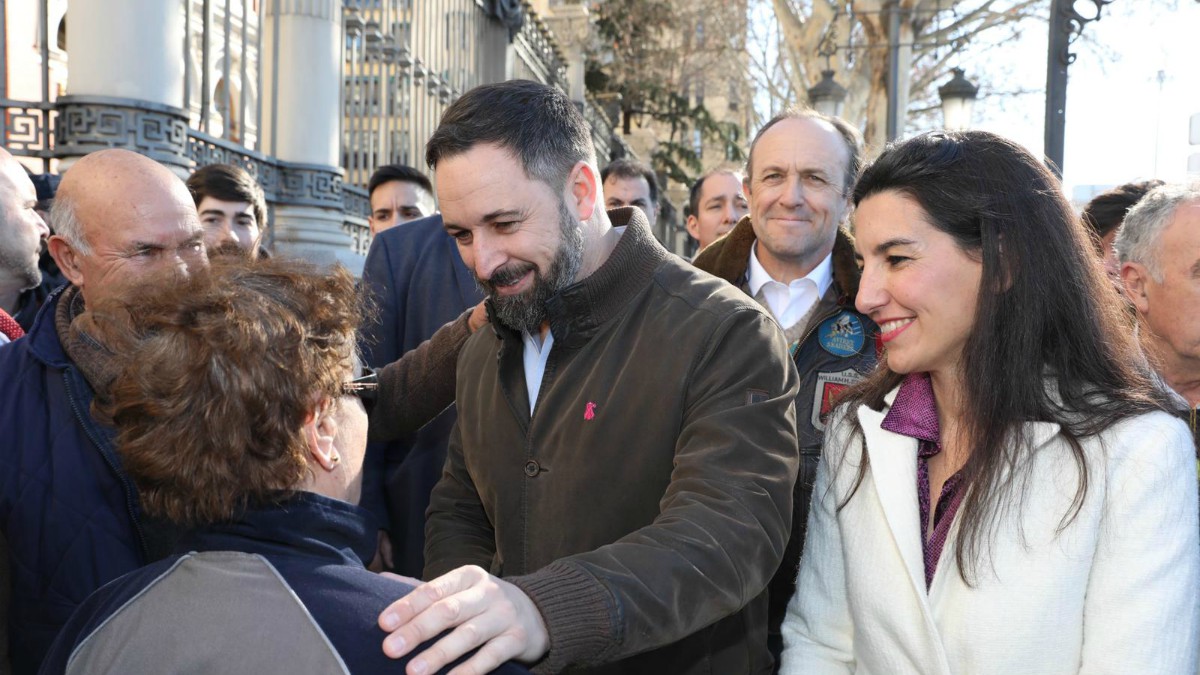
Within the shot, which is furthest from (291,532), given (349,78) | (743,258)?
(349,78)

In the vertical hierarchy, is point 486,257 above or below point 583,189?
below

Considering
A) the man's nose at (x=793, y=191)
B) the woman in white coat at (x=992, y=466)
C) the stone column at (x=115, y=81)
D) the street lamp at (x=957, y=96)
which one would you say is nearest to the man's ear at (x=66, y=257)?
the woman in white coat at (x=992, y=466)

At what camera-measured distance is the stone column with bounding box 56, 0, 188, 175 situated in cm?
548

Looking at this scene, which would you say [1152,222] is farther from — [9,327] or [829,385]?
[9,327]

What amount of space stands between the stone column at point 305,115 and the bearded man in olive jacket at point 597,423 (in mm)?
5400

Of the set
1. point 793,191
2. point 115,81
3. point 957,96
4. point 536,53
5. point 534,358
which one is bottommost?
point 534,358

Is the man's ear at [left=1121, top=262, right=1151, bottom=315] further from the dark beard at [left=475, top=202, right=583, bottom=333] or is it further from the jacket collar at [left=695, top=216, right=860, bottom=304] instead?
the dark beard at [left=475, top=202, right=583, bottom=333]

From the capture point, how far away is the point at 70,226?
2.92 metres

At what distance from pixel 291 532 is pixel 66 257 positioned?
1.71m

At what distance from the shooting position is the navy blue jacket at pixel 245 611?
1510mm

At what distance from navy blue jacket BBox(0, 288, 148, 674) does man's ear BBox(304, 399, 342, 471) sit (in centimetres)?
92

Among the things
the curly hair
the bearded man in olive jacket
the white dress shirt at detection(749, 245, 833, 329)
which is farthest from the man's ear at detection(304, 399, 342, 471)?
the white dress shirt at detection(749, 245, 833, 329)

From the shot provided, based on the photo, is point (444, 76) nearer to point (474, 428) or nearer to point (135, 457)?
point (474, 428)

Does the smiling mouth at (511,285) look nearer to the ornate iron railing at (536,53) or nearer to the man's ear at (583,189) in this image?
the man's ear at (583,189)
